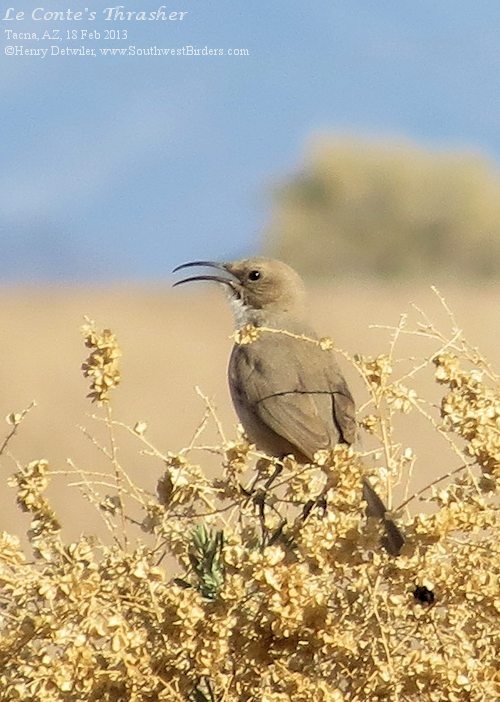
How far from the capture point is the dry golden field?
14.1 m

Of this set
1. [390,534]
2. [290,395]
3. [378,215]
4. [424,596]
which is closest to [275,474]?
[390,534]

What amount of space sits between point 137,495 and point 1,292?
23.7m

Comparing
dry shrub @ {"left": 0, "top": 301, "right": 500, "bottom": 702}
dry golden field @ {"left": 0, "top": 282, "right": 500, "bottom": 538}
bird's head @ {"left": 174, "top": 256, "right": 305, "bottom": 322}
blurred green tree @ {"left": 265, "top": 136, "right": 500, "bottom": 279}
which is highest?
blurred green tree @ {"left": 265, "top": 136, "right": 500, "bottom": 279}

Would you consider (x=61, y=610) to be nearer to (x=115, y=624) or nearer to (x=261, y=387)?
(x=115, y=624)

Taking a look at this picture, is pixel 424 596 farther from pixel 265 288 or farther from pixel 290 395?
pixel 265 288

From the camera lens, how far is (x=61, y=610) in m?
2.87

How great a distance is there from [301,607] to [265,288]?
3778 mm

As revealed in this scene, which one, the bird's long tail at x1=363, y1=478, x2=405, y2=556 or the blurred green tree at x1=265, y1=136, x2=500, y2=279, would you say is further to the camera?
the blurred green tree at x1=265, y1=136, x2=500, y2=279

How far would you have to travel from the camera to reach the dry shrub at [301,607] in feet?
9.39

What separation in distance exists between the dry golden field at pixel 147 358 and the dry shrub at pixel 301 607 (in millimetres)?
8130

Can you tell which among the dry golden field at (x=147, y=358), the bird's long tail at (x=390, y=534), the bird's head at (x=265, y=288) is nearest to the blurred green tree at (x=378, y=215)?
the dry golden field at (x=147, y=358)

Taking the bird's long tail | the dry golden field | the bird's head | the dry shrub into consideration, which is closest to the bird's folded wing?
the bird's head

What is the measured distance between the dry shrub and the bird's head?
3244 mm

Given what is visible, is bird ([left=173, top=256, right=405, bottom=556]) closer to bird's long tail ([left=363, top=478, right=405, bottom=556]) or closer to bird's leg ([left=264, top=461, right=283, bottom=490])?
bird's leg ([left=264, top=461, right=283, bottom=490])
